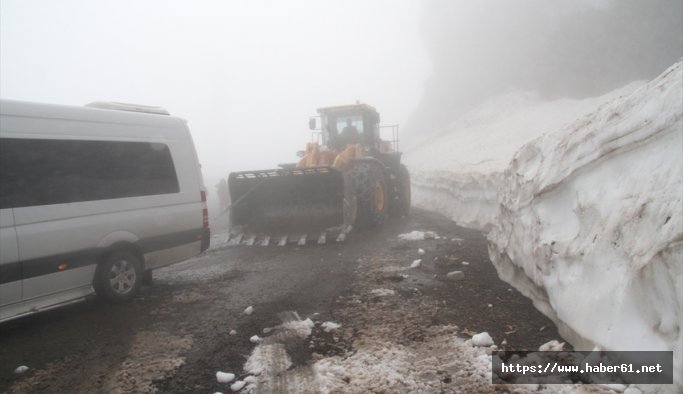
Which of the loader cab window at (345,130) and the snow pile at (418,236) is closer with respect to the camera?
the snow pile at (418,236)

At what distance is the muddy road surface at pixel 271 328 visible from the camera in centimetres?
332

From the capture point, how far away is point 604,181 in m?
3.48

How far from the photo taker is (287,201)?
9180mm

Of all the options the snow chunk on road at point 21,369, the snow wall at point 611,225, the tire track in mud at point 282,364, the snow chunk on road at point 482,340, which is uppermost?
the snow wall at point 611,225

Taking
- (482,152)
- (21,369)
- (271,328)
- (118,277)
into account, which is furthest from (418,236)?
(482,152)

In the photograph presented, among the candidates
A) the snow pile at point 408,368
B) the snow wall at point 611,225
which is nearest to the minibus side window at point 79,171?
the snow pile at point 408,368

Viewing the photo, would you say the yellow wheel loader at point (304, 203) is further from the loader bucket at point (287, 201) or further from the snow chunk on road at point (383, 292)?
the snow chunk on road at point (383, 292)

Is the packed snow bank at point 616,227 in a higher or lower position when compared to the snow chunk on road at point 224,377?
higher

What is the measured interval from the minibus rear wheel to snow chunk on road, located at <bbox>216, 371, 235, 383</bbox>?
2.69 m

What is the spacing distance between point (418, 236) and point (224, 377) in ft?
20.4

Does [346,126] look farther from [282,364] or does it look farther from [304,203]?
[282,364]

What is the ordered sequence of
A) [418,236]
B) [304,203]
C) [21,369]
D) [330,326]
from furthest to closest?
[304,203]
[418,236]
[330,326]
[21,369]

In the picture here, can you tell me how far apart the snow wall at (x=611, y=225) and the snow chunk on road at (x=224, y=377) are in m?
2.75

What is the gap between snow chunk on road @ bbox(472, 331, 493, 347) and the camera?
142 inches
